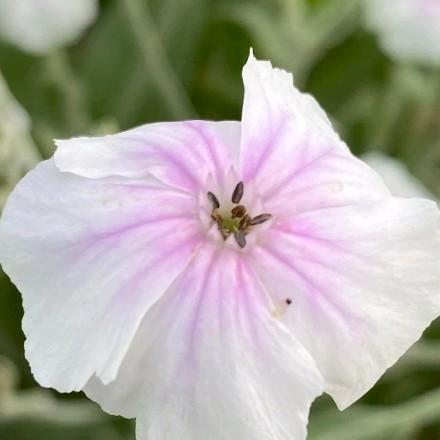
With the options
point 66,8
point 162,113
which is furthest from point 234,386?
point 162,113

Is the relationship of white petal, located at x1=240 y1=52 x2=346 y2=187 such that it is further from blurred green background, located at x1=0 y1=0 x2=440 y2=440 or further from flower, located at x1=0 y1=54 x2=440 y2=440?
blurred green background, located at x1=0 y1=0 x2=440 y2=440

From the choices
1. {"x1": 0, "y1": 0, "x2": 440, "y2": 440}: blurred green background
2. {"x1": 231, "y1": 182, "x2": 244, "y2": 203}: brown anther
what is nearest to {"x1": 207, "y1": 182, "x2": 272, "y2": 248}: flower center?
{"x1": 231, "y1": 182, "x2": 244, "y2": 203}: brown anther

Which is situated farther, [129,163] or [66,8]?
[66,8]

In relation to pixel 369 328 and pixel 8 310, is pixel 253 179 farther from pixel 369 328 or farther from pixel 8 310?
pixel 8 310

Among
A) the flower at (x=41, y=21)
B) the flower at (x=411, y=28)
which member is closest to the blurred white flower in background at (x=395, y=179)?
the flower at (x=411, y=28)

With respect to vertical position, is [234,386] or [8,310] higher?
[234,386]

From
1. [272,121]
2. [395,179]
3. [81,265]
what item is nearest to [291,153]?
[272,121]
